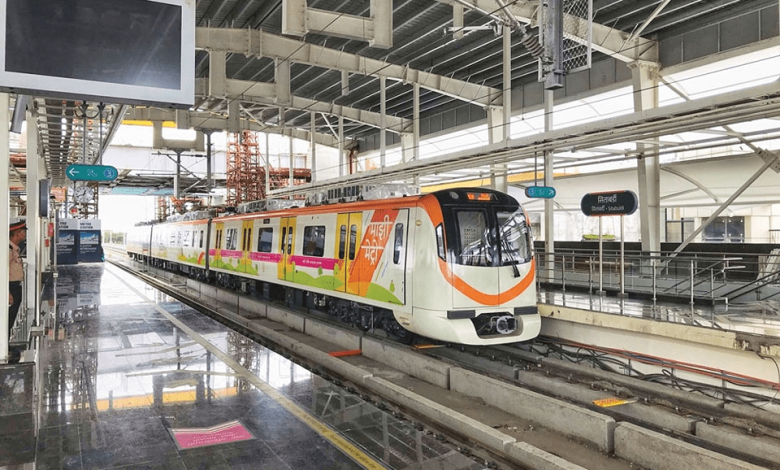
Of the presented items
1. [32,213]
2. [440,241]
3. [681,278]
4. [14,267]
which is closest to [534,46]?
[440,241]

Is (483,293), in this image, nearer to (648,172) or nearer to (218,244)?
(648,172)

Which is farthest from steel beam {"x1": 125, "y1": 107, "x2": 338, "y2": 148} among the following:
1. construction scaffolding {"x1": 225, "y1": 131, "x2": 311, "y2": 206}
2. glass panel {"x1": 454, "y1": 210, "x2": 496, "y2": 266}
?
glass panel {"x1": 454, "y1": 210, "x2": 496, "y2": 266}

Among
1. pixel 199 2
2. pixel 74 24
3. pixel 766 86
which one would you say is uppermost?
pixel 199 2

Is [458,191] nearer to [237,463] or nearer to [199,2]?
[237,463]

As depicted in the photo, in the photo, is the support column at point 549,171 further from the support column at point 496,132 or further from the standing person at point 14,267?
the standing person at point 14,267

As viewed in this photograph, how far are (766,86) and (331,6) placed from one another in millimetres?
10416

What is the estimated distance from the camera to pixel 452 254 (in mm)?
9172

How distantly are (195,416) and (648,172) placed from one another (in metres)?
14.6

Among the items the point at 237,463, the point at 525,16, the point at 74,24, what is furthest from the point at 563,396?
the point at 525,16

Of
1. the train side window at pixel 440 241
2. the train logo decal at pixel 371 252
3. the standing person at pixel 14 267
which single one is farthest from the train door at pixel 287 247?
the standing person at pixel 14 267

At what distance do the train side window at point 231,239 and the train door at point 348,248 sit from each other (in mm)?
7647

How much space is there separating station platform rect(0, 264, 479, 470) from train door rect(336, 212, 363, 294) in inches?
97.2

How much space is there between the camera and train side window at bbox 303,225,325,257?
12656mm

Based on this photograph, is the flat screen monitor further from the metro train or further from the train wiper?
the train wiper
